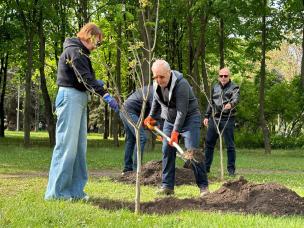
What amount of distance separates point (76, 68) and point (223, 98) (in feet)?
16.2

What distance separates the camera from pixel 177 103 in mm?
7293

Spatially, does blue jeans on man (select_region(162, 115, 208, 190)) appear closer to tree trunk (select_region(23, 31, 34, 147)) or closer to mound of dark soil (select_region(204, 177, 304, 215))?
mound of dark soil (select_region(204, 177, 304, 215))

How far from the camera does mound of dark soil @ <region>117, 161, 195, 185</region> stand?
9133 millimetres

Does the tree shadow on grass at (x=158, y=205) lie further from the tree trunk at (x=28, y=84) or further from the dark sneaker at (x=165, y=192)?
the tree trunk at (x=28, y=84)

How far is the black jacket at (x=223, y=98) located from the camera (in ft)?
35.4

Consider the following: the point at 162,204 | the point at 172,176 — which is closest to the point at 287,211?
the point at 162,204

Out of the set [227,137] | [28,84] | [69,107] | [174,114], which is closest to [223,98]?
[227,137]

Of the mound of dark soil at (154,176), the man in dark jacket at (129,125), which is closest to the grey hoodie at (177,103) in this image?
the mound of dark soil at (154,176)

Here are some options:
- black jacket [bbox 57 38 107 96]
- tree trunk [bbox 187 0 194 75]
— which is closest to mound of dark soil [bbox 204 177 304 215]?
black jacket [bbox 57 38 107 96]

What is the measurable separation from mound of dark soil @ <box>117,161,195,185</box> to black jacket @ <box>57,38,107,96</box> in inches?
110

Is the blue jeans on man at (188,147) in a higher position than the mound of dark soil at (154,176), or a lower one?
higher

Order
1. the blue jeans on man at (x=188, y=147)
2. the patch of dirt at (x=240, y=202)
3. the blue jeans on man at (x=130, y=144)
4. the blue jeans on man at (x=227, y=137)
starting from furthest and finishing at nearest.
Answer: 1. the blue jeans on man at (x=227, y=137)
2. the blue jeans on man at (x=130, y=144)
3. the blue jeans on man at (x=188, y=147)
4. the patch of dirt at (x=240, y=202)

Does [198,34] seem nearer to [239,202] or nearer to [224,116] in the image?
[224,116]

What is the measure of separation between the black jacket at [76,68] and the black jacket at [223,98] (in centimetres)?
448
